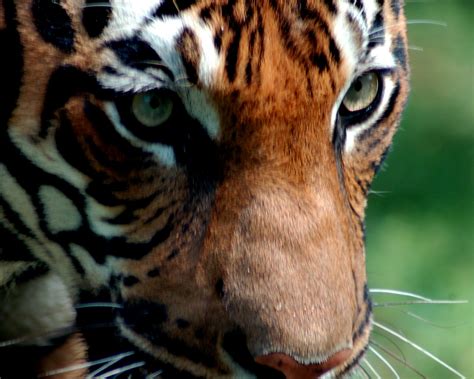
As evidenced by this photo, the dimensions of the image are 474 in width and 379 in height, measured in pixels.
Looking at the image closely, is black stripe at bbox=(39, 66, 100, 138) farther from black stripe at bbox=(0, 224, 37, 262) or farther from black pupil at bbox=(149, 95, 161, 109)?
black stripe at bbox=(0, 224, 37, 262)

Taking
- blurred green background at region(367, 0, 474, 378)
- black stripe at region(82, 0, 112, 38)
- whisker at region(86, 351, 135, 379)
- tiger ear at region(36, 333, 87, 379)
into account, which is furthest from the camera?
blurred green background at region(367, 0, 474, 378)

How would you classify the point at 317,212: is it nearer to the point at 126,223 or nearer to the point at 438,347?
the point at 126,223

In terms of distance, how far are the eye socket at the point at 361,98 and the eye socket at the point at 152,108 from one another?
1.15 ft

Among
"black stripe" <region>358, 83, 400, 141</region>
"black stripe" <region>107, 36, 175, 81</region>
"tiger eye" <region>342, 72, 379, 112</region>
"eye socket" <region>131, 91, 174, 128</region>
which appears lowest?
"black stripe" <region>358, 83, 400, 141</region>

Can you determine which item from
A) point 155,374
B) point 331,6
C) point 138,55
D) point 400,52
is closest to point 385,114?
point 400,52

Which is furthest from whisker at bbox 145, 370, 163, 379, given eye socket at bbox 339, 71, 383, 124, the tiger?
eye socket at bbox 339, 71, 383, 124

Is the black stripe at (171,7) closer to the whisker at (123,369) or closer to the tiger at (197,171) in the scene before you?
the tiger at (197,171)

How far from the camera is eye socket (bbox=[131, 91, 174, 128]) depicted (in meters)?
2.41

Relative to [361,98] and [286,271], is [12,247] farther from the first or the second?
[361,98]

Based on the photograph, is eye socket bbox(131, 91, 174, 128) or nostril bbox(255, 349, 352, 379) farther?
eye socket bbox(131, 91, 174, 128)

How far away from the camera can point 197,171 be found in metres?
2.43

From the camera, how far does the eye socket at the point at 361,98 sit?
8.47ft

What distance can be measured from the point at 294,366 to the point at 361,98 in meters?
0.60

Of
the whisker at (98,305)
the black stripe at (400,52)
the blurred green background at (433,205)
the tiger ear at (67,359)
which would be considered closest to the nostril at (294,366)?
the whisker at (98,305)
